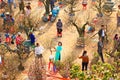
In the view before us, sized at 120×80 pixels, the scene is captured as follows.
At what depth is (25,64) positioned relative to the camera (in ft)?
53.5

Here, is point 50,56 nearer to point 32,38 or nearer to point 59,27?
point 32,38

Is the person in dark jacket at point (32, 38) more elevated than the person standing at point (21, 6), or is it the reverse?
the person standing at point (21, 6)

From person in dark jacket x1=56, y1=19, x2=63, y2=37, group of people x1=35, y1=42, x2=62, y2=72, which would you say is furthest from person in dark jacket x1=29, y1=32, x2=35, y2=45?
person in dark jacket x1=56, y1=19, x2=63, y2=37

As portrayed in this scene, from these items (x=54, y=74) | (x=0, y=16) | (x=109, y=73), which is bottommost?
(x=54, y=74)

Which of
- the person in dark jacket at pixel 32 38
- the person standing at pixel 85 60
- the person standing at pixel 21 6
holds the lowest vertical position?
the person standing at pixel 85 60

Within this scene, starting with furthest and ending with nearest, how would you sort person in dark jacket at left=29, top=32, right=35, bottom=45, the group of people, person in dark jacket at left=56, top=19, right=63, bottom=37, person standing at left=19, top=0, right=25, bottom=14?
1. person standing at left=19, top=0, right=25, bottom=14
2. person in dark jacket at left=56, top=19, right=63, bottom=37
3. person in dark jacket at left=29, top=32, right=35, bottom=45
4. the group of people

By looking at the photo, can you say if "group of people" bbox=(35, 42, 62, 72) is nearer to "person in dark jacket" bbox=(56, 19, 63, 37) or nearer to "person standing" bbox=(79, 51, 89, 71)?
"person standing" bbox=(79, 51, 89, 71)

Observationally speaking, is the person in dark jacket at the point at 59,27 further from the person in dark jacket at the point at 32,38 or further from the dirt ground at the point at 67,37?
the person in dark jacket at the point at 32,38

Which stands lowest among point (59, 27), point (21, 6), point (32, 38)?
point (32, 38)

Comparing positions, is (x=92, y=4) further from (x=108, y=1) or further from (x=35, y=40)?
(x=35, y=40)

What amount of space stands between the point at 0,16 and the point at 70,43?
14.8 feet

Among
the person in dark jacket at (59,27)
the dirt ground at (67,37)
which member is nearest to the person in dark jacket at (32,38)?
the dirt ground at (67,37)

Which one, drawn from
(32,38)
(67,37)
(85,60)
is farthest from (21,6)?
(85,60)

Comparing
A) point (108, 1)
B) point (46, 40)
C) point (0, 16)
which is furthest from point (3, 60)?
point (108, 1)
